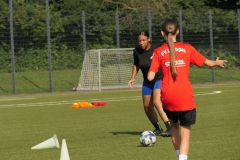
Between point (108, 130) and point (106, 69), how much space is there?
53.7 ft

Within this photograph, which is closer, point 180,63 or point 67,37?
point 180,63

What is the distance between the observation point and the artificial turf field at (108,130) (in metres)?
10.8

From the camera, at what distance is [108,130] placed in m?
14.3

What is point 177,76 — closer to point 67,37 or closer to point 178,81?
point 178,81

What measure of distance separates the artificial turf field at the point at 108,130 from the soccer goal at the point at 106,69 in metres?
5.65

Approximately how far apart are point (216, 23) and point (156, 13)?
10.4ft

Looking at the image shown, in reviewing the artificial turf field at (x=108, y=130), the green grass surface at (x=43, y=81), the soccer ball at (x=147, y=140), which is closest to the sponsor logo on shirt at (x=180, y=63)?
the artificial turf field at (x=108, y=130)

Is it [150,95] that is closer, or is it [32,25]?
[150,95]

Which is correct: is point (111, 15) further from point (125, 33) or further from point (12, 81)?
point (12, 81)

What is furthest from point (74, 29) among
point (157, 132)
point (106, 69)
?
point (157, 132)

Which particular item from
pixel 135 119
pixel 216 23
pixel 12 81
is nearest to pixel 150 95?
pixel 135 119

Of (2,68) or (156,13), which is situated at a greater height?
(156,13)

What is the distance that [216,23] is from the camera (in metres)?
33.9

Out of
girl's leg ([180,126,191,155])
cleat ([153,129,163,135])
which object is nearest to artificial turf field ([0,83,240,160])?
cleat ([153,129,163,135])
